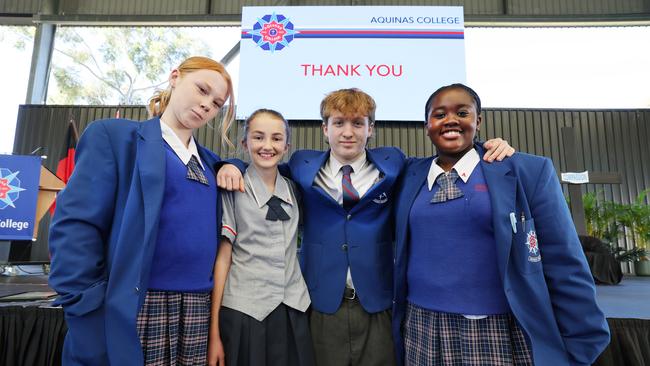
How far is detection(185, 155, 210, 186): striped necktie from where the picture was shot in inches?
42.1

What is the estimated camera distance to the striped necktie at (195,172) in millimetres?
1069

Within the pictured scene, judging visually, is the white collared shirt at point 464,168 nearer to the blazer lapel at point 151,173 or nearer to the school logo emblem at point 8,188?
the blazer lapel at point 151,173

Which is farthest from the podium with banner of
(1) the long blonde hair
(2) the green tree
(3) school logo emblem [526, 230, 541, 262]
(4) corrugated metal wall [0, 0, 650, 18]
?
(4) corrugated metal wall [0, 0, 650, 18]

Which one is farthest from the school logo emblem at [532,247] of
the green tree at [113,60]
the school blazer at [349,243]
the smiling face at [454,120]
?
the green tree at [113,60]

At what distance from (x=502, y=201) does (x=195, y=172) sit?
904 millimetres

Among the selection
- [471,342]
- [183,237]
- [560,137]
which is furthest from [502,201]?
[560,137]

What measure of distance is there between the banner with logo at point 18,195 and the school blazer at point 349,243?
2.64 metres

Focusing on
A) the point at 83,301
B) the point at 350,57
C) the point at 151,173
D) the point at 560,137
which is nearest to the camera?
the point at 83,301

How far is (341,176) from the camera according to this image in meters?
1.30

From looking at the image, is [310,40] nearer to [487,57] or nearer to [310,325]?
[487,57]

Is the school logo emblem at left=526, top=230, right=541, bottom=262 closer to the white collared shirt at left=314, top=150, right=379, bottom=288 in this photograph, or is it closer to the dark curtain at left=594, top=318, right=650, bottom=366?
the white collared shirt at left=314, top=150, right=379, bottom=288

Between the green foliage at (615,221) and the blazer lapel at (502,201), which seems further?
the green foliage at (615,221)

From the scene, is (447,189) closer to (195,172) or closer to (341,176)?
(341,176)

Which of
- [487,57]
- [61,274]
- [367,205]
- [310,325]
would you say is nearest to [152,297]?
[61,274]
